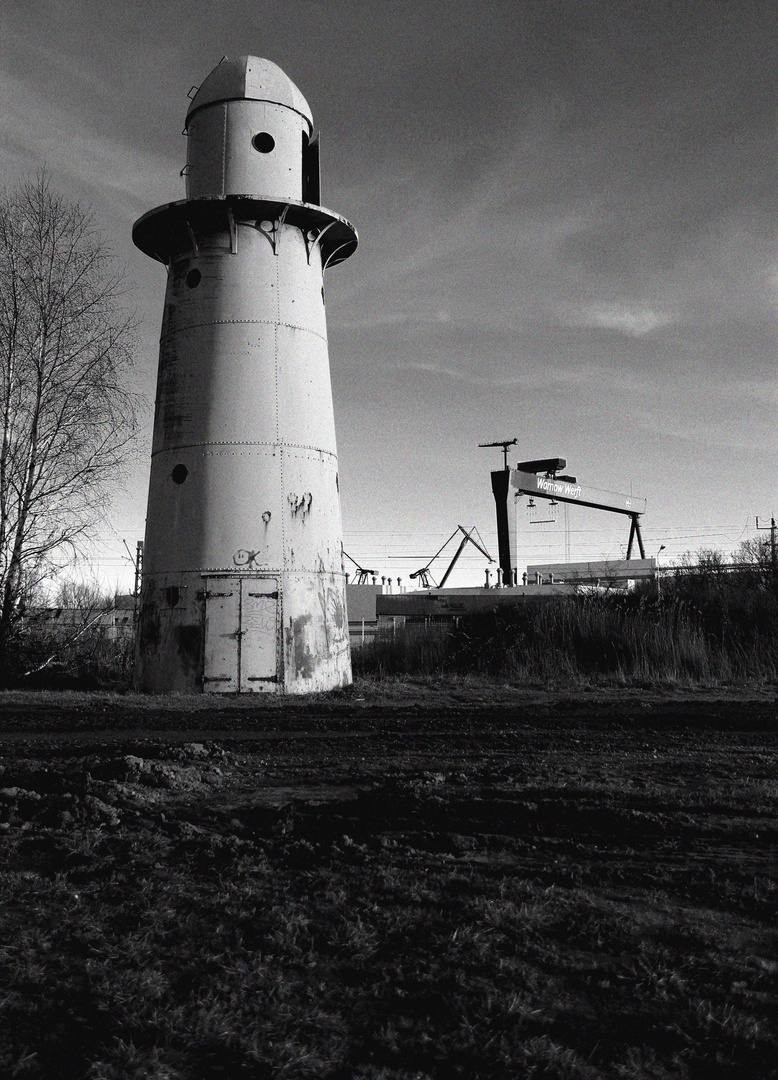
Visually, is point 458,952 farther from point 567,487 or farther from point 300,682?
point 567,487

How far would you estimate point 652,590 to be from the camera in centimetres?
2067

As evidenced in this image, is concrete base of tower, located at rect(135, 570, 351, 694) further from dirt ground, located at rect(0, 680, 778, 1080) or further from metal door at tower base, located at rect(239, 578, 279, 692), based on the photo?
dirt ground, located at rect(0, 680, 778, 1080)

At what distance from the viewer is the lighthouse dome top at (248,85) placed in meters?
13.9

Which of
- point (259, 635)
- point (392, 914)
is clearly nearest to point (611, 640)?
point (259, 635)

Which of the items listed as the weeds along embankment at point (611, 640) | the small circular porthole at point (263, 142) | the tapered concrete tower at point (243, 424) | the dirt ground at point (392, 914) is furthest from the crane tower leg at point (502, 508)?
the dirt ground at point (392, 914)

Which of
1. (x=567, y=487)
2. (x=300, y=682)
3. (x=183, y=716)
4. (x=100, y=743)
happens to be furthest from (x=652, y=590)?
(x=100, y=743)

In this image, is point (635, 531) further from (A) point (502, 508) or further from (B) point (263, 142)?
(B) point (263, 142)

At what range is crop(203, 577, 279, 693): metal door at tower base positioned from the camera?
12266 mm

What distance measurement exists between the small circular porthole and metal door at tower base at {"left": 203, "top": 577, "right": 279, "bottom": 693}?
22.9 feet

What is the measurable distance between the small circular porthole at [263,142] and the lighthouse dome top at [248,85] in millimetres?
617

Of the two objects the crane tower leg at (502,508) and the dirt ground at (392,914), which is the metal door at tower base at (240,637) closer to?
the dirt ground at (392,914)

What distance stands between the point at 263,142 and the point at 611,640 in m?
10.5

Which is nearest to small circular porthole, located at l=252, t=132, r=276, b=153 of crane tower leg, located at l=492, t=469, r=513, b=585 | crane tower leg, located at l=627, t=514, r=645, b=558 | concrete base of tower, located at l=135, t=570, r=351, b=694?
concrete base of tower, located at l=135, t=570, r=351, b=694

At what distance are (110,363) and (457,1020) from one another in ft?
52.0
